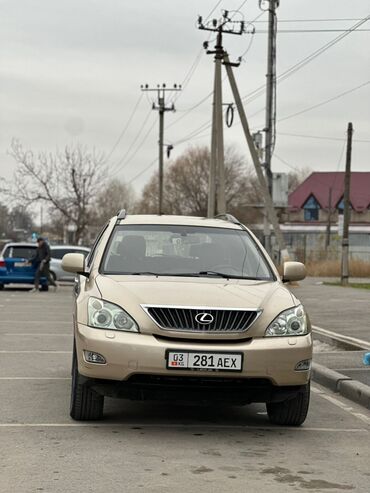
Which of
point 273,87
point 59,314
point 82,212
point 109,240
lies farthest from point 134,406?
point 82,212

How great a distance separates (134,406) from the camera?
8.34 m

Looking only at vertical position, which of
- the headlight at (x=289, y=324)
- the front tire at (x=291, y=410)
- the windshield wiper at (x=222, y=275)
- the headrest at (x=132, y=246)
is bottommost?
the front tire at (x=291, y=410)

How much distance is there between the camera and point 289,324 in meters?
7.16

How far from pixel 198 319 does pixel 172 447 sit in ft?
3.02

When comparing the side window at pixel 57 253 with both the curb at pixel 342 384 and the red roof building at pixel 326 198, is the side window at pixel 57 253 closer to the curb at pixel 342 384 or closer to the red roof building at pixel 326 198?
the curb at pixel 342 384

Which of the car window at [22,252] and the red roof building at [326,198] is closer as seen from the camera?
the car window at [22,252]

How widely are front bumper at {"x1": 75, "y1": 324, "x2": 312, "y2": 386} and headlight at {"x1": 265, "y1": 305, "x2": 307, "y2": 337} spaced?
0.06 m

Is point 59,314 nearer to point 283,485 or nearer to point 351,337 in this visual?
point 351,337

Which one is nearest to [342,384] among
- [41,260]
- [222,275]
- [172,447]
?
[222,275]

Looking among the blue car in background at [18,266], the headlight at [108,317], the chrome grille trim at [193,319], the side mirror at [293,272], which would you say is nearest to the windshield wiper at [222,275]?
the side mirror at [293,272]

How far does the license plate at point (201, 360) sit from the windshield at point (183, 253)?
46.8 inches

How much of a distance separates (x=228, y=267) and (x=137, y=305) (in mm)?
1421

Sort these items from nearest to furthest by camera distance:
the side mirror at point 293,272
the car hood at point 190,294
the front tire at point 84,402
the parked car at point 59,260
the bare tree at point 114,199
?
the car hood at point 190,294
the front tire at point 84,402
the side mirror at point 293,272
the parked car at point 59,260
the bare tree at point 114,199

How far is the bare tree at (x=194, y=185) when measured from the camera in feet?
270
